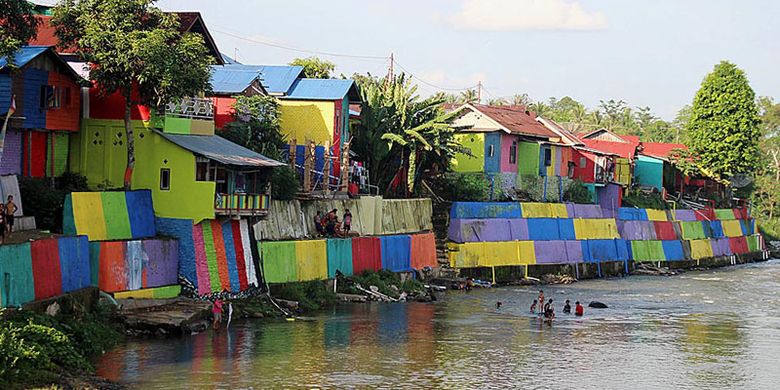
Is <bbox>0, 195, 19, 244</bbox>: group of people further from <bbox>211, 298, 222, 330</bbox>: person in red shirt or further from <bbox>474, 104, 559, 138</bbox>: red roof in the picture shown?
<bbox>474, 104, 559, 138</bbox>: red roof

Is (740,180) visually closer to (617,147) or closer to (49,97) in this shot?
(617,147)

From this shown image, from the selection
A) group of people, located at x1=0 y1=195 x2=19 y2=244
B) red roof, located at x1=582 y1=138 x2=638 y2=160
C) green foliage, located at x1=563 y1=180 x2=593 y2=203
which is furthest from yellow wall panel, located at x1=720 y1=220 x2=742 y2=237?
group of people, located at x1=0 y1=195 x2=19 y2=244

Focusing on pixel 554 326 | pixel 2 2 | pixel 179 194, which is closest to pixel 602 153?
pixel 554 326

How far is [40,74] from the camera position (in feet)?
109

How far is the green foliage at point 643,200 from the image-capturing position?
6962 cm

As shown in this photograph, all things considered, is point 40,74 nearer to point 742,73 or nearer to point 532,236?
point 532,236

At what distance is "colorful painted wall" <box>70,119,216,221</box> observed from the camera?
3416 cm

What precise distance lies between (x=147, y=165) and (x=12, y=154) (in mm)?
4107

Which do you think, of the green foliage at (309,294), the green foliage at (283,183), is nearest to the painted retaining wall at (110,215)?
the green foliage at (309,294)

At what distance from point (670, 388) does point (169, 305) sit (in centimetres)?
1462

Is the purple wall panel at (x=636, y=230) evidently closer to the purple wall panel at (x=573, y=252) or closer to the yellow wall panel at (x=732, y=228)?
the purple wall panel at (x=573, y=252)

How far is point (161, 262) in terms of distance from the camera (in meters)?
33.2

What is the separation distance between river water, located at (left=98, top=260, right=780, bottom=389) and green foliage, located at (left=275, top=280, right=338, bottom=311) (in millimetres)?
659

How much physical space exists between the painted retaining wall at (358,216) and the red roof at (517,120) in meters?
11.5
